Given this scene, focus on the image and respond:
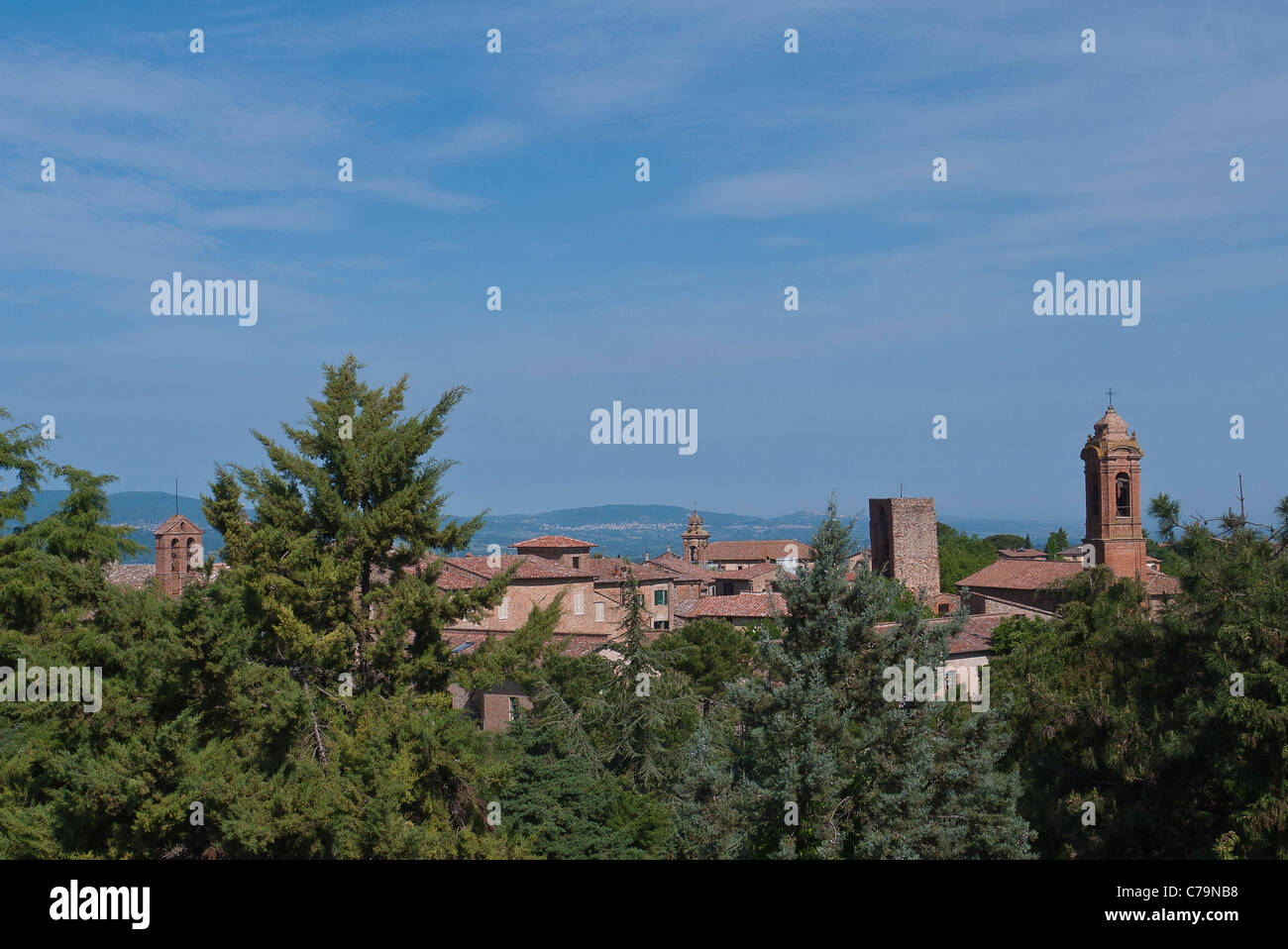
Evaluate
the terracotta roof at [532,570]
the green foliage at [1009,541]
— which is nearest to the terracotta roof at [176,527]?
the terracotta roof at [532,570]

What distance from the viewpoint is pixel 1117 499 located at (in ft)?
171

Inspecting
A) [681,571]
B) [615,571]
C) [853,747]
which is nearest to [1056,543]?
[681,571]

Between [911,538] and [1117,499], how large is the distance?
1073 cm

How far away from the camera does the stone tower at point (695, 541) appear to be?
99.9 metres

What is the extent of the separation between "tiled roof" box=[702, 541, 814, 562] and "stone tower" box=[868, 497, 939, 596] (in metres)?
24.5

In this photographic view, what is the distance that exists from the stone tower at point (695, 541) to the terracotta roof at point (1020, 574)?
40014 millimetres

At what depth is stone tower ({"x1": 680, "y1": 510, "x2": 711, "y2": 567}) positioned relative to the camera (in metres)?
99.9

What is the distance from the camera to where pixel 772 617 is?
1762cm

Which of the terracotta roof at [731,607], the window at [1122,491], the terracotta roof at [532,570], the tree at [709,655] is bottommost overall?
the tree at [709,655]

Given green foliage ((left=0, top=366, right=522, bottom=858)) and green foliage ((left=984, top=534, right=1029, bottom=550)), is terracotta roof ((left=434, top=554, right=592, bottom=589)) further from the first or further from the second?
green foliage ((left=984, top=534, right=1029, bottom=550))

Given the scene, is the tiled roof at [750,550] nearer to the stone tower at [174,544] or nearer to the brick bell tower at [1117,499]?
the brick bell tower at [1117,499]

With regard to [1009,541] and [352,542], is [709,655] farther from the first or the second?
[1009,541]
